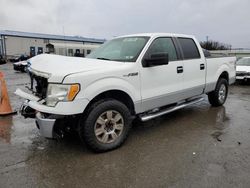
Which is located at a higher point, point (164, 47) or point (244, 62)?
point (164, 47)

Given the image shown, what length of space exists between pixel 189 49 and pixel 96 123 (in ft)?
9.69

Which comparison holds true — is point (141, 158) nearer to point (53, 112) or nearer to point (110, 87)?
point (110, 87)

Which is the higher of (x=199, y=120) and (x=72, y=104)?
(x=72, y=104)

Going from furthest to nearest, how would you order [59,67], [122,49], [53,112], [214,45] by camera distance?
[214,45]
[122,49]
[59,67]
[53,112]

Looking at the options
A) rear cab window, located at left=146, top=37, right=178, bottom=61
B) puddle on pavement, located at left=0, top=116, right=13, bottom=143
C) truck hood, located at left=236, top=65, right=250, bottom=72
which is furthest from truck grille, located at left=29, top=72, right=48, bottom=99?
truck hood, located at left=236, top=65, right=250, bottom=72

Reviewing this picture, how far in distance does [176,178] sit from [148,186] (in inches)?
16.1

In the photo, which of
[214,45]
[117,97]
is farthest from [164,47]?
[214,45]

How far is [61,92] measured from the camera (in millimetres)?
3072

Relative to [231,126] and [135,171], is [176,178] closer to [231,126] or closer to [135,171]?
[135,171]

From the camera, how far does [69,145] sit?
152 inches

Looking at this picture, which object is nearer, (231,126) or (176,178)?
(176,178)

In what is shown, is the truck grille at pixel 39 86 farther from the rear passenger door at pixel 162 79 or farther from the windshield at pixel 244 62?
the windshield at pixel 244 62

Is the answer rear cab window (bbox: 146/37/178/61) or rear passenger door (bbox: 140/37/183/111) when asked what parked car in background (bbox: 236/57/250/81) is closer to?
rear passenger door (bbox: 140/37/183/111)

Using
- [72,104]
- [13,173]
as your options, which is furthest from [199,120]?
[13,173]
